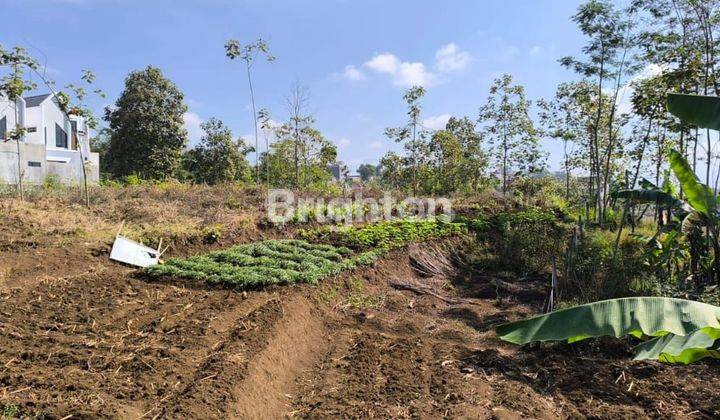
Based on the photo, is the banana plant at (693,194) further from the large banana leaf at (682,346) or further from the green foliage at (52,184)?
the green foliage at (52,184)

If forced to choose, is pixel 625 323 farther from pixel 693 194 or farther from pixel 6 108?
pixel 6 108

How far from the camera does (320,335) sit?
5211 mm

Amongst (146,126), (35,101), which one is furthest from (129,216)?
(35,101)

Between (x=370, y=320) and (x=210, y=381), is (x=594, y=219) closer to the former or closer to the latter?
(x=370, y=320)

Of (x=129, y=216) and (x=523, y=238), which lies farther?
(x=523, y=238)

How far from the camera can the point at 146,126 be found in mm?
22141

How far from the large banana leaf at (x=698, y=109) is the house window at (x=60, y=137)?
111 ft

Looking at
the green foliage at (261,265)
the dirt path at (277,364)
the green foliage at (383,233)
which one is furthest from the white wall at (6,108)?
the green foliage at (383,233)

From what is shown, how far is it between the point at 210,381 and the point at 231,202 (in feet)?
25.9

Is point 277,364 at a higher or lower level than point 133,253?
lower

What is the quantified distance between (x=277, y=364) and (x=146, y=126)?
70.1 feet

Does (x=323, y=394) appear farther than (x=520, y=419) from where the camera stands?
Yes

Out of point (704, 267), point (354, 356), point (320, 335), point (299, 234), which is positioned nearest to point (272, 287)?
point (320, 335)

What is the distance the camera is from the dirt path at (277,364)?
10.4 feet
